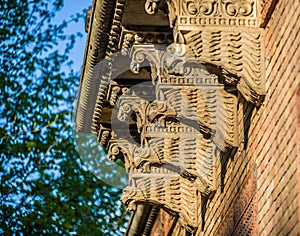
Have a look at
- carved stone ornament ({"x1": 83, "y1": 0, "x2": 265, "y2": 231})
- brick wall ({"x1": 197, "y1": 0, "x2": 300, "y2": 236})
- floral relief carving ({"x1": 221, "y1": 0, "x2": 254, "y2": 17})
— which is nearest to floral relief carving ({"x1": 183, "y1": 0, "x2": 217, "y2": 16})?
carved stone ornament ({"x1": 83, "y1": 0, "x2": 265, "y2": 231})

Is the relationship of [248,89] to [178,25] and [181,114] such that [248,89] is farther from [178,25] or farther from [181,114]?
[181,114]

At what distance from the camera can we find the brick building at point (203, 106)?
38.4ft

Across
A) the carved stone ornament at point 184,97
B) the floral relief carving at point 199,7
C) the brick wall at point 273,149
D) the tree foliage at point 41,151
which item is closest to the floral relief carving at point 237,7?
the carved stone ornament at point 184,97

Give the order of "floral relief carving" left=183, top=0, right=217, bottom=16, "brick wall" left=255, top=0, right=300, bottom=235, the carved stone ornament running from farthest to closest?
1. "floral relief carving" left=183, top=0, right=217, bottom=16
2. the carved stone ornament
3. "brick wall" left=255, top=0, right=300, bottom=235

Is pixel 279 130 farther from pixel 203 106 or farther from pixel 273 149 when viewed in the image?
pixel 203 106

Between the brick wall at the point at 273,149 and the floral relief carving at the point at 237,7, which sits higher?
the floral relief carving at the point at 237,7

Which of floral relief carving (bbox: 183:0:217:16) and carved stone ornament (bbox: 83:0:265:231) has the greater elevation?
floral relief carving (bbox: 183:0:217:16)

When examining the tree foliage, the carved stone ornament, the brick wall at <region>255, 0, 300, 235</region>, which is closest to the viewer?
the brick wall at <region>255, 0, 300, 235</region>

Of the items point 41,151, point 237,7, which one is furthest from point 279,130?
point 41,151

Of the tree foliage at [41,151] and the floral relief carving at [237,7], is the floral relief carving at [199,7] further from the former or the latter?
the tree foliage at [41,151]

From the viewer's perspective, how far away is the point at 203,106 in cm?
1478

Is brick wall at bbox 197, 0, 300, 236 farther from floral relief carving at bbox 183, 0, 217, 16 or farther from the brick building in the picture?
floral relief carving at bbox 183, 0, 217, 16

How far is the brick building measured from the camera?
460 inches

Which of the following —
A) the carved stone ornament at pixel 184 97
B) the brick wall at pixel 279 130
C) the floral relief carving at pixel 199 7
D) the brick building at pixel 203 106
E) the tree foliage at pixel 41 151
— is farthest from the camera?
the tree foliage at pixel 41 151
